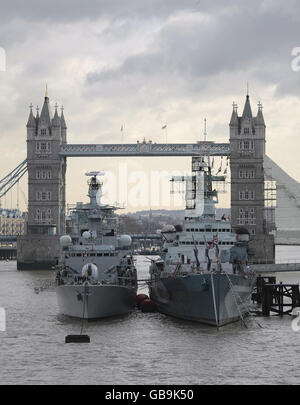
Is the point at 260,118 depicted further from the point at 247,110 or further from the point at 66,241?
the point at 66,241

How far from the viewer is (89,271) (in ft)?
173

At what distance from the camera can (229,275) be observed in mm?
49438

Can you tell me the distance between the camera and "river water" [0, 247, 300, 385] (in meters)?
36.7

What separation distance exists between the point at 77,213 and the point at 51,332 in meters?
16.9

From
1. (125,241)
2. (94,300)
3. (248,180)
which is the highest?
(248,180)

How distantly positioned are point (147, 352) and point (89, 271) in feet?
37.0

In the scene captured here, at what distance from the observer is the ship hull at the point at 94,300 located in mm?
51781

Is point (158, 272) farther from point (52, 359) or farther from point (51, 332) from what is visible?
point (52, 359)

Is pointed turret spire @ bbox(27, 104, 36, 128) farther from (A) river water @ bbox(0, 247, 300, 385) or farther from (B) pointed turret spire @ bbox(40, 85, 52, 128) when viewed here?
(A) river water @ bbox(0, 247, 300, 385)

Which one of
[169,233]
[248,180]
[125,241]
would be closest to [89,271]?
[125,241]

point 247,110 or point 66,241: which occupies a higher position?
point 247,110

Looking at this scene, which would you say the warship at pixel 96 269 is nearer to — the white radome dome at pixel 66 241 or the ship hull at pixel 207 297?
the white radome dome at pixel 66 241

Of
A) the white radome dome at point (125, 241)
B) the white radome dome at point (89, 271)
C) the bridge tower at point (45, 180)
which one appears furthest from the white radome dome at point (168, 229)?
the bridge tower at point (45, 180)

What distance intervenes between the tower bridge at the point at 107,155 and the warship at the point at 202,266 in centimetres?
5946
